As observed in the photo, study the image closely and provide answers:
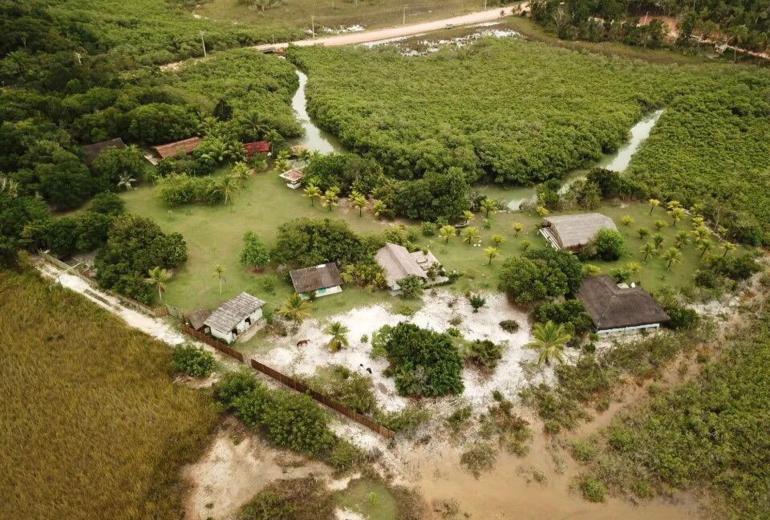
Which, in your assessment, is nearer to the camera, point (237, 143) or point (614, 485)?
point (614, 485)

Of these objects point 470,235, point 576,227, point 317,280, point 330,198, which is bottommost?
point 317,280

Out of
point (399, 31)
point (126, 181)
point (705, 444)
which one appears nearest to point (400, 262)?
point (705, 444)

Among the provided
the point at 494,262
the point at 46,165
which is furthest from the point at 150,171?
the point at 494,262

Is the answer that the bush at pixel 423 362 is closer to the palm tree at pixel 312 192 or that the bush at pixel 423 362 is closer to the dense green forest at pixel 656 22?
the palm tree at pixel 312 192

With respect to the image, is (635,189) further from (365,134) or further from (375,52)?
(375,52)

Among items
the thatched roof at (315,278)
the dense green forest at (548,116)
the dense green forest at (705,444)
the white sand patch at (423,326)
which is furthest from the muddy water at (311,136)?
the dense green forest at (705,444)

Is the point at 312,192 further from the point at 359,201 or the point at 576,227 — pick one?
the point at 576,227
